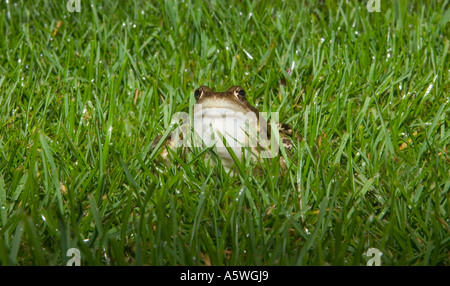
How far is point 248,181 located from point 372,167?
61 cm

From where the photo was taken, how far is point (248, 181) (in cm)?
236

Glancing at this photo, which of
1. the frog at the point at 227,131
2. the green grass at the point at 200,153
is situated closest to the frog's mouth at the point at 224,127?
the frog at the point at 227,131

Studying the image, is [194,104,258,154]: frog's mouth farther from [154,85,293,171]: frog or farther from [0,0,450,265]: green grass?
[0,0,450,265]: green grass

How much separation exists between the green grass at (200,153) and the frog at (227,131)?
10 centimetres

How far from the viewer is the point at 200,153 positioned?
2.54 m

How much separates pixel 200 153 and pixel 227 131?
0.20 metres

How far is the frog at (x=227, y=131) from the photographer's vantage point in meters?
2.64

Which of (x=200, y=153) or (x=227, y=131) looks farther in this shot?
(x=227, y=131)

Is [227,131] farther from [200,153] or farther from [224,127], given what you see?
[200,153]

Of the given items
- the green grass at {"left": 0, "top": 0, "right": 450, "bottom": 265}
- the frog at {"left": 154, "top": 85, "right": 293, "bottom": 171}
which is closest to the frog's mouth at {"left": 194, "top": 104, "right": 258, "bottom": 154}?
the frog at {"left": 154, "top": 85, "right": 293, "bottom": 171}

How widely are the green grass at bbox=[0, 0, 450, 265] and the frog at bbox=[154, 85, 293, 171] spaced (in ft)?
0.33

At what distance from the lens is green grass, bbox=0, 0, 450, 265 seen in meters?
2.07

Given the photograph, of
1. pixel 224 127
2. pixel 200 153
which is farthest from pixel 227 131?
pixel 200 153
